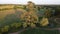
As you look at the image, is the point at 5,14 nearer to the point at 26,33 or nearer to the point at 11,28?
the point at 11,28

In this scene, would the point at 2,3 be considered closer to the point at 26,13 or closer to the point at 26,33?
the point at 26,13

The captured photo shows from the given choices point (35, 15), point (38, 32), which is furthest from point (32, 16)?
point (38, 32)

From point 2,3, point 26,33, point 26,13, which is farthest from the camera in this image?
point 2,3

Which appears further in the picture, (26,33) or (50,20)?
(50,20)

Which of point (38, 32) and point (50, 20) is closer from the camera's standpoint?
point (38, 32)

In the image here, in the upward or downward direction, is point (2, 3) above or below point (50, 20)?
above

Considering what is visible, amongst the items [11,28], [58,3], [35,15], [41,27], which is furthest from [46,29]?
[58,3]

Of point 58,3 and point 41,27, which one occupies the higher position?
point 58,3

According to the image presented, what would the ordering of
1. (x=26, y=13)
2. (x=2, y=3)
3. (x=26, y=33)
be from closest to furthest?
(x=26, y=33) → (x=26, y=13) → (x=2, y=3)
